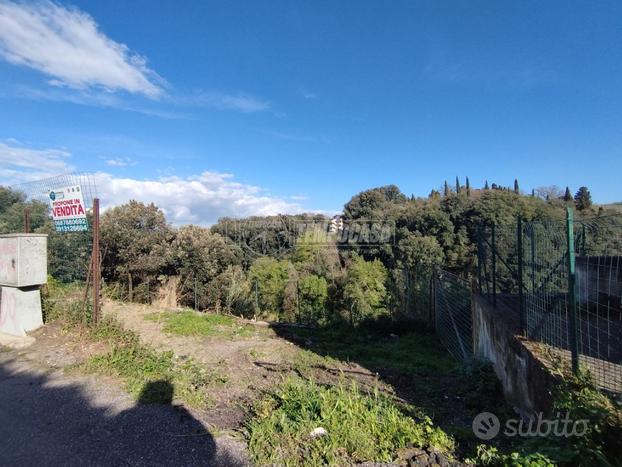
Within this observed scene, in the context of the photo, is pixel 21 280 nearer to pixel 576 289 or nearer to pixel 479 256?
pixel 576 289

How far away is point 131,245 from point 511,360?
11.9m

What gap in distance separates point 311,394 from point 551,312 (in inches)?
101

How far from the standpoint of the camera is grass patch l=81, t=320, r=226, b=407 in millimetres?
3912

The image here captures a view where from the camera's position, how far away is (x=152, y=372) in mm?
4473

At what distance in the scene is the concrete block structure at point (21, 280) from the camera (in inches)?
223

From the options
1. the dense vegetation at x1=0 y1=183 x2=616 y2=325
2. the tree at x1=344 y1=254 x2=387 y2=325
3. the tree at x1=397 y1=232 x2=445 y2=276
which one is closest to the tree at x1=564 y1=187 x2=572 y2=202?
the dense vegetation at x1=0 y1=183 x2=616 y2=325

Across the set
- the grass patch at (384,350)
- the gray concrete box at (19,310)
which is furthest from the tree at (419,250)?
the gray concrete box at (19,310)

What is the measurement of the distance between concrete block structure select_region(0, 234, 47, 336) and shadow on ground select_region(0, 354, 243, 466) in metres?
1.98

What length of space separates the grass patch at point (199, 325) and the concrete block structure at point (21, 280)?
2.21 meters

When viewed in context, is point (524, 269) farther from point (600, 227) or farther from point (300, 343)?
point (300, 343)

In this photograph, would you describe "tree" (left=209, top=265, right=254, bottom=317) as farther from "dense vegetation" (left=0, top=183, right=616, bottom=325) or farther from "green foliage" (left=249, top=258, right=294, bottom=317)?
"green foliage" (left=249, top=258, right=294, bottom=317)

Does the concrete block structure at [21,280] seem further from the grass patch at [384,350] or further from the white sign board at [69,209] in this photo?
the grass patch at [384,350]

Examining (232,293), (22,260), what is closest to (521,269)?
(22,260)

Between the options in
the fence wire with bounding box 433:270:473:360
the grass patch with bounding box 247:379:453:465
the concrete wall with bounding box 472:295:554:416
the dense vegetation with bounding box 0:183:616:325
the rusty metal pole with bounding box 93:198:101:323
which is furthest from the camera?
the dense vegetation with bounding box 0:183:616:325
